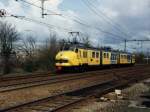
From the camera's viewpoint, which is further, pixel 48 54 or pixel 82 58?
pixel 48 54

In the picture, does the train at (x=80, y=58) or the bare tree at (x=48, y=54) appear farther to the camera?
the bare tree at (x=48, y=54)

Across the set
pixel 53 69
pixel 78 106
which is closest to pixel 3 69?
pixel 53 69

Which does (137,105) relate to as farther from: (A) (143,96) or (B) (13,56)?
(B) (13,56)

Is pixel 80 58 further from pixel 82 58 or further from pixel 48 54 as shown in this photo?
pixel 48 54

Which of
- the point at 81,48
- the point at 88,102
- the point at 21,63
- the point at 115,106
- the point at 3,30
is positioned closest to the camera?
the point at 115,106

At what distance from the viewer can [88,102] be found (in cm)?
1708

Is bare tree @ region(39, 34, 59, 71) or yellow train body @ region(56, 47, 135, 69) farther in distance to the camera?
bare tree @ region(39, 34, 59, 71)

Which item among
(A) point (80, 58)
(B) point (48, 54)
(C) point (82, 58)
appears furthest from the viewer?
(B) point (48, 54)

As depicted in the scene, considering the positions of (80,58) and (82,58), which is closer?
(80,58)

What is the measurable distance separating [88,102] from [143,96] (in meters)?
3.63

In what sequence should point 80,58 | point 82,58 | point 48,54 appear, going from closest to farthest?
1. point 80,58
2. point 82,58
3. point 48,54

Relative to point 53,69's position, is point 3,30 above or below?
above

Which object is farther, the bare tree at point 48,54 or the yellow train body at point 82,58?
the bare tree at point 48,54

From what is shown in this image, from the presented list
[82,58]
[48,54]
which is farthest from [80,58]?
[48,54]
